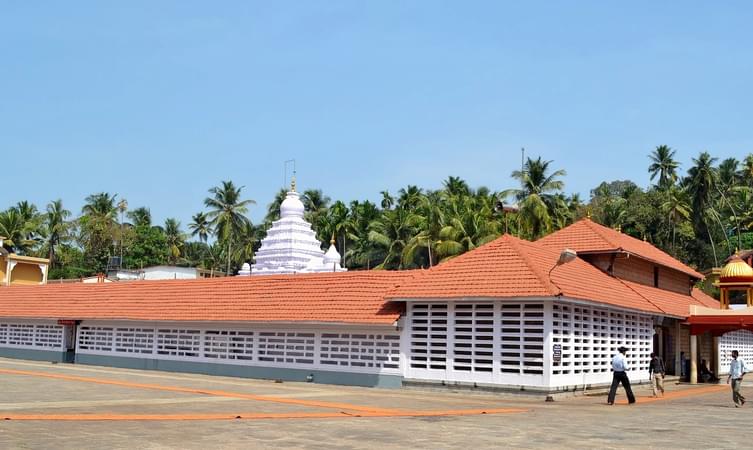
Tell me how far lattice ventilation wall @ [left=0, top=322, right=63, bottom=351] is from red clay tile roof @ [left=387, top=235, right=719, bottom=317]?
18.0 metres

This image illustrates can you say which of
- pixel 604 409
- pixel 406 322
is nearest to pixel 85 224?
pixel 406 322

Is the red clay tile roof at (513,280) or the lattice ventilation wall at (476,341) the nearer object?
the lattice ventilation wall at (476,341)

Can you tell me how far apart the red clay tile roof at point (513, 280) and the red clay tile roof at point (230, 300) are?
1142 mm

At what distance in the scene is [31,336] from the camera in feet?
117

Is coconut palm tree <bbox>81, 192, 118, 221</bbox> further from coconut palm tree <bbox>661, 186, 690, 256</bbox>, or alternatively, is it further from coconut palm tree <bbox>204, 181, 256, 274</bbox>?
coconut palm tree <bbox>661, 186, 690, 256</bbox>

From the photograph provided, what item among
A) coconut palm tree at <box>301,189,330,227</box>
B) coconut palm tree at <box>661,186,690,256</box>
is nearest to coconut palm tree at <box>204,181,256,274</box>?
Result: coconut palm tree at <box>301,189,330,227</box>

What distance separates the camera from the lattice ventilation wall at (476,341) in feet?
68.1

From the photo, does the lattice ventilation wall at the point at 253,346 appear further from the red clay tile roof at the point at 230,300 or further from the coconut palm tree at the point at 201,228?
the coconut palm tree at the point at 201,228

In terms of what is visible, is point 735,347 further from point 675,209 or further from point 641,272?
point 675,209

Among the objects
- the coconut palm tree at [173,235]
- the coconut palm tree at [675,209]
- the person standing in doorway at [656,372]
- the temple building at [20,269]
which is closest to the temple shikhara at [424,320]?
the person standing in doorway at [656,372]

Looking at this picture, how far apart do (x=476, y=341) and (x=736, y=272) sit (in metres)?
16.2

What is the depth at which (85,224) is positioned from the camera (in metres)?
79.2

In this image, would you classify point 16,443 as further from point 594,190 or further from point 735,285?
point 594,190

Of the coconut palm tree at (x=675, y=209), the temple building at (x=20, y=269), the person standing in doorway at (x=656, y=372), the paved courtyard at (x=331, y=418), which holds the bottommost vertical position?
the paved courtyard at (x=331, y=418)
